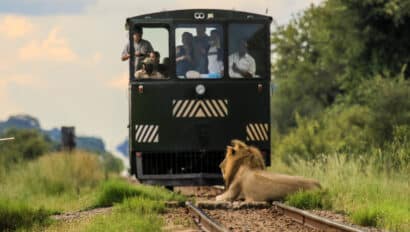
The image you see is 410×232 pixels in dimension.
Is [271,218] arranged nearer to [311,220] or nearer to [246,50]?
[311,220]

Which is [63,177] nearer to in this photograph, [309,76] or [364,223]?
[364,223]

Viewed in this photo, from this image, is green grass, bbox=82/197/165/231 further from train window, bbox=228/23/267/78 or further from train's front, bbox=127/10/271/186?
train window, bbox=228/23/267/78

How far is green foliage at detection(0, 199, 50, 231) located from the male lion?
10.9 feet

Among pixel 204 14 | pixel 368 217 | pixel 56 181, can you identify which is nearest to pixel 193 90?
pixel 204 14

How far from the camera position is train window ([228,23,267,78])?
19.0 metres

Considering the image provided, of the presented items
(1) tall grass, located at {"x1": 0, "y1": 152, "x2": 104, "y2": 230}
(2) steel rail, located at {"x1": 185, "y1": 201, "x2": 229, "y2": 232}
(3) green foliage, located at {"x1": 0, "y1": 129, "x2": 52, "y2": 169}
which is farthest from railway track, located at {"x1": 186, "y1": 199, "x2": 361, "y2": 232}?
(3) green foliage, located at {"x1": 0, "y1": 129, "x2": 52, "y2": 169}

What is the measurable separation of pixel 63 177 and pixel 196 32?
6735 mm

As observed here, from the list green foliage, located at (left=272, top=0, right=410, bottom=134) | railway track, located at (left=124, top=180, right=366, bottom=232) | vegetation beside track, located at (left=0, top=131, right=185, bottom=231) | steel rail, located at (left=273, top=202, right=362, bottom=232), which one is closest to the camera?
steel rail, located at (left=273, top=202, right=362, bottom=232)

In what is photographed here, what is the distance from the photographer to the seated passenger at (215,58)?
62.0 ft

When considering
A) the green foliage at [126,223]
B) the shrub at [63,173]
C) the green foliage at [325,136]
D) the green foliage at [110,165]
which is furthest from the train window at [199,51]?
the green foliage at [110,165]

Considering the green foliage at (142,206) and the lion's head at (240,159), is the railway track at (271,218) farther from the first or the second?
the lion's head at (240,159)

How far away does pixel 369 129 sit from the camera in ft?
102

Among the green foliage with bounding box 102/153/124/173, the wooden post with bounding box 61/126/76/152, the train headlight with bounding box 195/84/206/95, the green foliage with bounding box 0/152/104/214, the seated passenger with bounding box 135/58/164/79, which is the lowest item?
the green foliage with bounding box 102/153/124/173

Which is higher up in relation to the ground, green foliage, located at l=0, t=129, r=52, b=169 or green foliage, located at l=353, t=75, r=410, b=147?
green foliage, located at l=353, t=75, r=410, b=147
